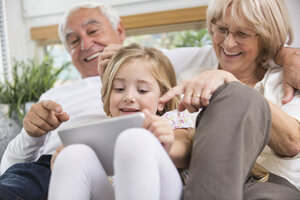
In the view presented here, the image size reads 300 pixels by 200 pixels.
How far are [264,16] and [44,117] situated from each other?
3.08ft

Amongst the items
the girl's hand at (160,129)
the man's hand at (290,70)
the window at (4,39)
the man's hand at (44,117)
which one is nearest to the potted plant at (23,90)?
the window at (4,39)

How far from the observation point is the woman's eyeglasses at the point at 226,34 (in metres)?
1.34

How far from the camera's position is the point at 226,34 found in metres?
1.38

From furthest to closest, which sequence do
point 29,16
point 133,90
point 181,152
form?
point 29,16 < point 133,90 < point 181,152

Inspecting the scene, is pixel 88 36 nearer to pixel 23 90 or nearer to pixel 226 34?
pixel 23 90

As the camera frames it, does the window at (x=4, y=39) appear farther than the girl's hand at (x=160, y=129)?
Yes

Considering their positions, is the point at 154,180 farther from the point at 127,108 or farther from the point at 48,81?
the point at 48,81

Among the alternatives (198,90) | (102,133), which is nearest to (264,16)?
(198,90)

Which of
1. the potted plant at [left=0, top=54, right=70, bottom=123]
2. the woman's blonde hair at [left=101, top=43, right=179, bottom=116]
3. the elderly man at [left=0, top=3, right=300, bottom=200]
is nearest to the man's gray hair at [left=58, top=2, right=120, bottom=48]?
the elderly man at [left=0, top=3, right=300, bottom=200]

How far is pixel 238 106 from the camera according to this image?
0.79 m

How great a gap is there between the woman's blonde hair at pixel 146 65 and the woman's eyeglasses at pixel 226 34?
0.83 ft

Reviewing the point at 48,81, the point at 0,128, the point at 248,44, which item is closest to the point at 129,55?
the point at 248,44

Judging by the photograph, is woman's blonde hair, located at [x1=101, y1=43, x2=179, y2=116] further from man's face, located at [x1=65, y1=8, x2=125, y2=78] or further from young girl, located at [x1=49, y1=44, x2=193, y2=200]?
man's face, located at [x1=65, y1=8, x2=125, y2=78]

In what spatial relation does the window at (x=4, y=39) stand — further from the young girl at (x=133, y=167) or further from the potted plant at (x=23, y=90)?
the young girl at (x=133, y=167)
